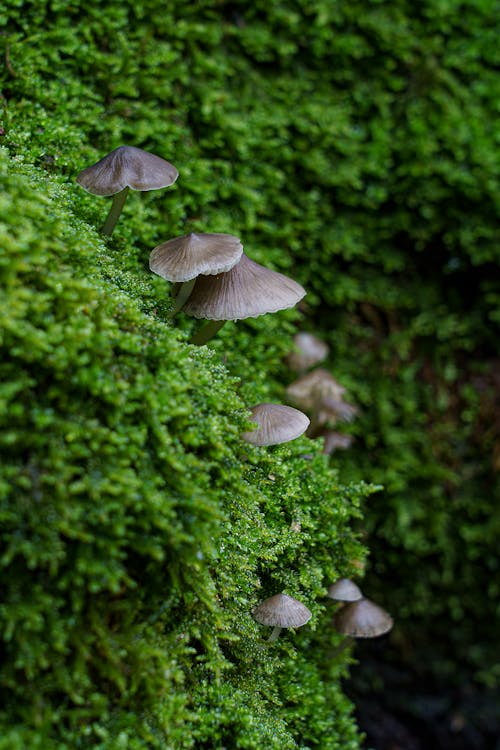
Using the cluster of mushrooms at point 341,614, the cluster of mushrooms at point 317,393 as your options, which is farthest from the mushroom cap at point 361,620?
the cluster of mushrooms at point 317,393

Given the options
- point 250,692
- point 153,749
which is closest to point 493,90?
point 250,692

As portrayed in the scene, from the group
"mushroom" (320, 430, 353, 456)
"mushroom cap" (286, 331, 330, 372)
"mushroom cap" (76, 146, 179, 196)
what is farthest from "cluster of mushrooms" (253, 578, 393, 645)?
"mushroom cap" (76, 146, 179, 196)

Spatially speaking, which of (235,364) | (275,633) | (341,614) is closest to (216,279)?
(235,364)

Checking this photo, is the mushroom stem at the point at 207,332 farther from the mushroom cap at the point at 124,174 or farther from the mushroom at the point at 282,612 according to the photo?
the mushroom at the point at 282,612

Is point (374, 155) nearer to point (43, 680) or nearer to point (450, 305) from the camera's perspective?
point (450, 305)

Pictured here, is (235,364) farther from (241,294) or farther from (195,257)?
(195,257)
